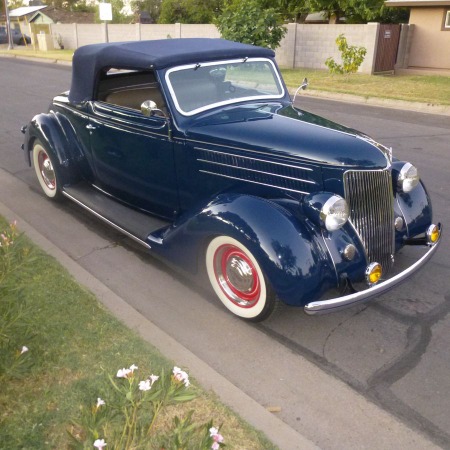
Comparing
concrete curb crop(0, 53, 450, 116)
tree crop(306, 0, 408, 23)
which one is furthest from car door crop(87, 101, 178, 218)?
tree crop(306, 0, 408, 23)

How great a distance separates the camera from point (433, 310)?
11.7 feet

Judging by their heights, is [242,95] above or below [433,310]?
above

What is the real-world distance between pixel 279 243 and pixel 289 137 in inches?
33.7

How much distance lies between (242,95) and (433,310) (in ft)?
7.66

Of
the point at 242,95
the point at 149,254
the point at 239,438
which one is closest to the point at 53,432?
the point at 239,438

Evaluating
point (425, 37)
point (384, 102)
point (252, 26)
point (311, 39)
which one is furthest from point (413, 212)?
point (425, 37)

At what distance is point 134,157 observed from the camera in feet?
14.6

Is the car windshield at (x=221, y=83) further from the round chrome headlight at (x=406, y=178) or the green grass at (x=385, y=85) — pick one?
the green grass at (x=385, y=85)

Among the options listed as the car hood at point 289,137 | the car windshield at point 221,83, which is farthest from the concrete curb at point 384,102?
the car hood at point 289,137

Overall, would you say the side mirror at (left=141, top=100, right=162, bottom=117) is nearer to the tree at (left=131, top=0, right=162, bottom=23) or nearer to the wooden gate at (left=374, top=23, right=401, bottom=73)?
the wooden gate at (left=374, top=23, right=401, bottom=73)

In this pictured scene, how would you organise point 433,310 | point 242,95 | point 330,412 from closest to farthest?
point 330,412 < point 433,310 < point 242,95

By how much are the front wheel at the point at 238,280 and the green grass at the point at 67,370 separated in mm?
714

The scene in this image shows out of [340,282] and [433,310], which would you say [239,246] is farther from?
[433,310]

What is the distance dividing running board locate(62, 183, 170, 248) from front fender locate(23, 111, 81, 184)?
0.58ft
